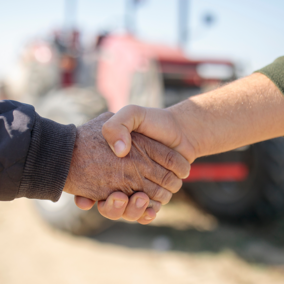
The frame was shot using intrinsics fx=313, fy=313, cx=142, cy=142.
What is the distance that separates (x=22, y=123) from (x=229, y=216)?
11.0 ft

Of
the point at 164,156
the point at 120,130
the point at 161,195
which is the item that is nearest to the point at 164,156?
the point at 164,156

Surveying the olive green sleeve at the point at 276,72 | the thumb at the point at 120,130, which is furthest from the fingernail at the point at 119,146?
the olive green sleeve at the point at 276,72

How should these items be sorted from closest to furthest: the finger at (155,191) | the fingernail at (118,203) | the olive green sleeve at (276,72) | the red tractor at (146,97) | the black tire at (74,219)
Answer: the olive green sleeve at (276,72) → the fingernail at (118,203) → the finger at (155,191) → the black tire at (74,219) → the red tractor at (146,97)

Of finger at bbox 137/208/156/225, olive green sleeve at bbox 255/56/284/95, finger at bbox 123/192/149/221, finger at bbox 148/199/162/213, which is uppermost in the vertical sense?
olive green sleeve at bbox 255/56/284/95

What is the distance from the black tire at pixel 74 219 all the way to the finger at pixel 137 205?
155cm

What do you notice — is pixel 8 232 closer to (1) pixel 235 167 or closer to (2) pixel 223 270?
(2) pixel 223 270

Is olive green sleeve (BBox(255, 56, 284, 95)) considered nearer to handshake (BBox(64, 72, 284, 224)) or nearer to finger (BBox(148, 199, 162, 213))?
handshake (BBox(64, 72, 284, 224))

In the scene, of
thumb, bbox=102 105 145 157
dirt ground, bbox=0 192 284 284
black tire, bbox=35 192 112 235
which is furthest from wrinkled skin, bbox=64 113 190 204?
black tire, bbox=35 192 112 235

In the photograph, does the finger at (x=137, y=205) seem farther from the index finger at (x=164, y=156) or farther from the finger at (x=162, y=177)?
the index finger at (x=164, y=156)

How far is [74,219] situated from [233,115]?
2.19 meters

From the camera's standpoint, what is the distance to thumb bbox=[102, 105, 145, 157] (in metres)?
1.62

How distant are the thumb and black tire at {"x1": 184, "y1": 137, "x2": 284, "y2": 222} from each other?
8.18ft

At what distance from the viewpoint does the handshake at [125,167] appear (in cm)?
166

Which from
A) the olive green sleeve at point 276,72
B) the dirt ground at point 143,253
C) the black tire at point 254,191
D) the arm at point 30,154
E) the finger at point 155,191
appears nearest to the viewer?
the arm at point 30,154
